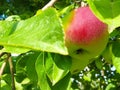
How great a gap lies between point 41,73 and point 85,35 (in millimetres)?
181

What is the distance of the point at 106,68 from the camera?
114 inches

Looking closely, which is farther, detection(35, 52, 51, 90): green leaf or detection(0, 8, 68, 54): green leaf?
detection(35, 52, 51, 90): green leaf

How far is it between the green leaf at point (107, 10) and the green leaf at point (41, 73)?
272 mm

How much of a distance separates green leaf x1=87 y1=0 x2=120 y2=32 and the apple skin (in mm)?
146

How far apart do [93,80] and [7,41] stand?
8.91 ft

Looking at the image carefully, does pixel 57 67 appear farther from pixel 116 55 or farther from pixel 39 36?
pixel 39 36

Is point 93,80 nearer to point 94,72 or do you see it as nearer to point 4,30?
point 94,72

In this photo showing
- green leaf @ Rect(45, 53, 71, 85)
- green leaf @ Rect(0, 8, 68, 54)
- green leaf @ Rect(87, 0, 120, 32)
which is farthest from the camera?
green leaf @ Rect(45, 53, 71, 85)

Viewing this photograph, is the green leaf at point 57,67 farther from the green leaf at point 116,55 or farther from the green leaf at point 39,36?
the green leaf at point 39,36

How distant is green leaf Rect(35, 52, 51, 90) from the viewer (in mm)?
1088

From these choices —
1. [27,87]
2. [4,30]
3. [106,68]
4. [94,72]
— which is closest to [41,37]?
[4,30]

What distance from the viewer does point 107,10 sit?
915 mm

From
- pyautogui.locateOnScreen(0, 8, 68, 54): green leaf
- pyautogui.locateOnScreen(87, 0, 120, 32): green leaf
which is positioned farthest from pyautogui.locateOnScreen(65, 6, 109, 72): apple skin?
pyautogui.locateOnScreen(0, 8, 68, 54): green leaf

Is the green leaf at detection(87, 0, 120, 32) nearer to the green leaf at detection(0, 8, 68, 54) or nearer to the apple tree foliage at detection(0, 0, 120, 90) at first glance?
the apple tree foliage at detection(0, 0, 120, 90)
